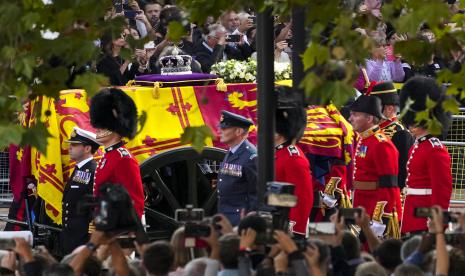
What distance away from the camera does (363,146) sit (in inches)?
475

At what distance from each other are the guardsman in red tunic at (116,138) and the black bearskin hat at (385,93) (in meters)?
2.93

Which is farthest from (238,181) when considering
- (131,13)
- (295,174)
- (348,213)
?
(131,13)

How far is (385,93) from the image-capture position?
13.1 m

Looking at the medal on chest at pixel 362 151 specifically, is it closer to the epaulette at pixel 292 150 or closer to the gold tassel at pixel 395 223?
the gold tassel at pixel 395 223

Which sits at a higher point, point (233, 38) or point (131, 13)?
point (131, 13)

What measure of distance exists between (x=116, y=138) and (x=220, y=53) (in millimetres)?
4345

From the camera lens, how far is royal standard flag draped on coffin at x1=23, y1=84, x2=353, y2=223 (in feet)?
39.9

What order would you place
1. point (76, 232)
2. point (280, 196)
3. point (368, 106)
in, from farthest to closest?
point (368, 106) → point (76, 232) → point (280, 196)

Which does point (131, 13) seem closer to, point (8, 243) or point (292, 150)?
point (292, 150)

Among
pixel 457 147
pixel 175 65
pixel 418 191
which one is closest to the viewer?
pixel 418 191

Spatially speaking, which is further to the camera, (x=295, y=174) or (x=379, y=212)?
(x=379, y=212)

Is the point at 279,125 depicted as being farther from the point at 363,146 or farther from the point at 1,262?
the point at 1,262

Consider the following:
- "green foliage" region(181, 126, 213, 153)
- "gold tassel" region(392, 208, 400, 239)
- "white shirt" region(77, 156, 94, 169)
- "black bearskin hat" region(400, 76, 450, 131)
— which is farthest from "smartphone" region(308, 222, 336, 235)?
"gold tassel" region(392, 208, 400, 239)

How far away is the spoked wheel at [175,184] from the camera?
40.1 feet
